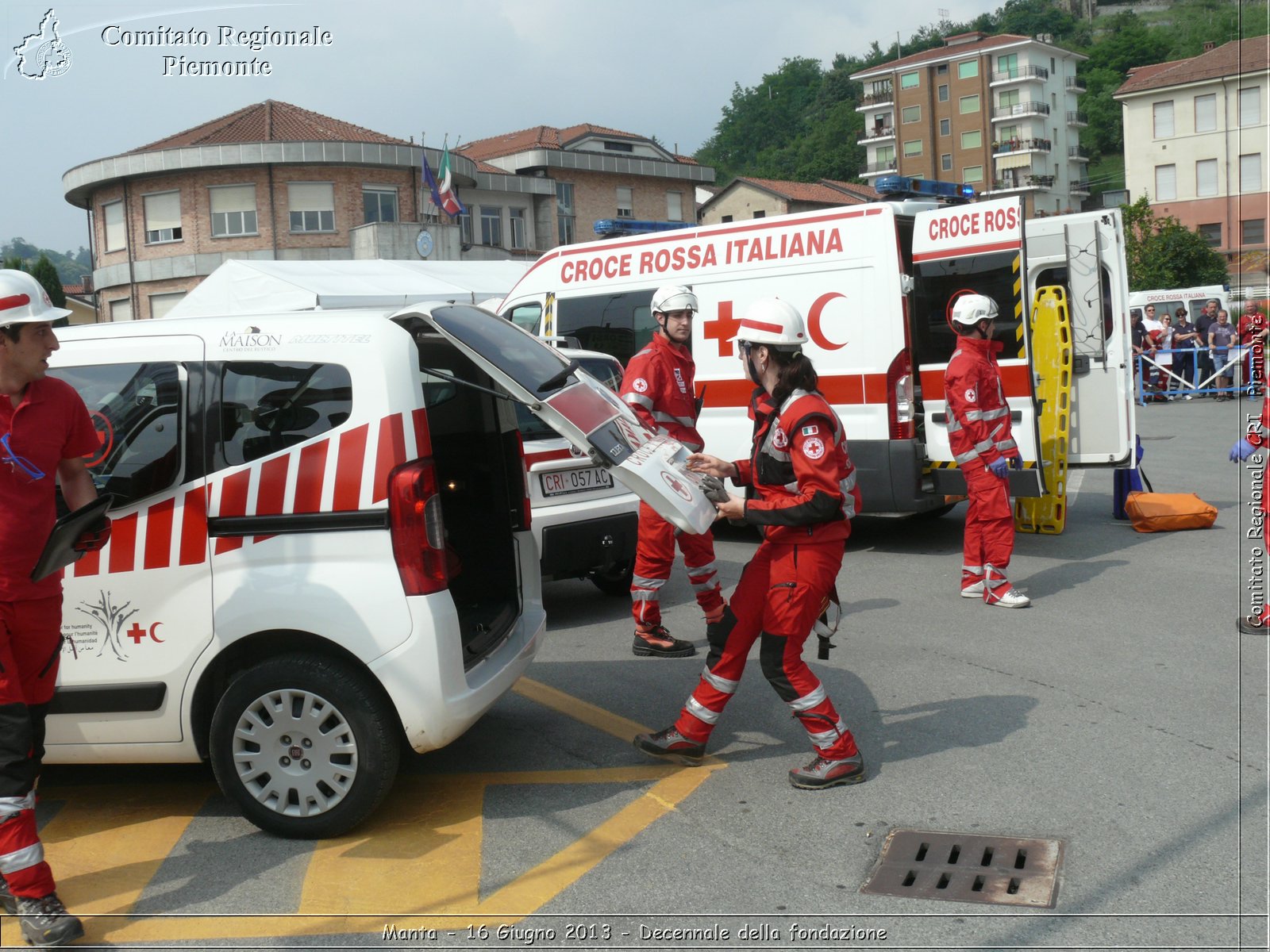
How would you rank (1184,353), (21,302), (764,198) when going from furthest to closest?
(764,198) < (1184,353) < (21,302)

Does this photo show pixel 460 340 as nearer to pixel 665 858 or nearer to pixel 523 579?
pixel 523 579

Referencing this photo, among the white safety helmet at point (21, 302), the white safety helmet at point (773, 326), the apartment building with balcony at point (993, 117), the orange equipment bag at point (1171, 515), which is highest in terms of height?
the apartment building with balcony at point (993, 117)

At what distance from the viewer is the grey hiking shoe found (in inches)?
187

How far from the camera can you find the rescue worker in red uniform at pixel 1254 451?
655cm

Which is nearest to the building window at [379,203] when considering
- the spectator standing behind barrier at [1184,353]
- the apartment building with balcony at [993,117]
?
the spectator standing behind barrier at [1184,353]

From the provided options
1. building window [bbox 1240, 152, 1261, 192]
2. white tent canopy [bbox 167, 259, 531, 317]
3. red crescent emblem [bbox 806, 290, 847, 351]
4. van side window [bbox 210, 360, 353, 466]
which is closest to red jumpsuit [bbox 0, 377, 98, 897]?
van side window [bbox 210, 360, 353, 466]

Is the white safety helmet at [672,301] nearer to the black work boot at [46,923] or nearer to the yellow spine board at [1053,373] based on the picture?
the yellow spine board at [1053,373]

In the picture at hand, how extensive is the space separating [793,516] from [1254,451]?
142 inches

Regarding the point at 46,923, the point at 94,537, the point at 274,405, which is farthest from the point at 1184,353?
the point at 46,923

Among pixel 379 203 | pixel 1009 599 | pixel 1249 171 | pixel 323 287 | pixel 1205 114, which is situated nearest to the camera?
pixel 1249 171

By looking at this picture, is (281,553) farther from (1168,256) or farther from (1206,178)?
(1206,178)

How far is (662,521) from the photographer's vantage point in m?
7.00

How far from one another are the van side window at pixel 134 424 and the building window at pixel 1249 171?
408cm

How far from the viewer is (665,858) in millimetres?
4141
